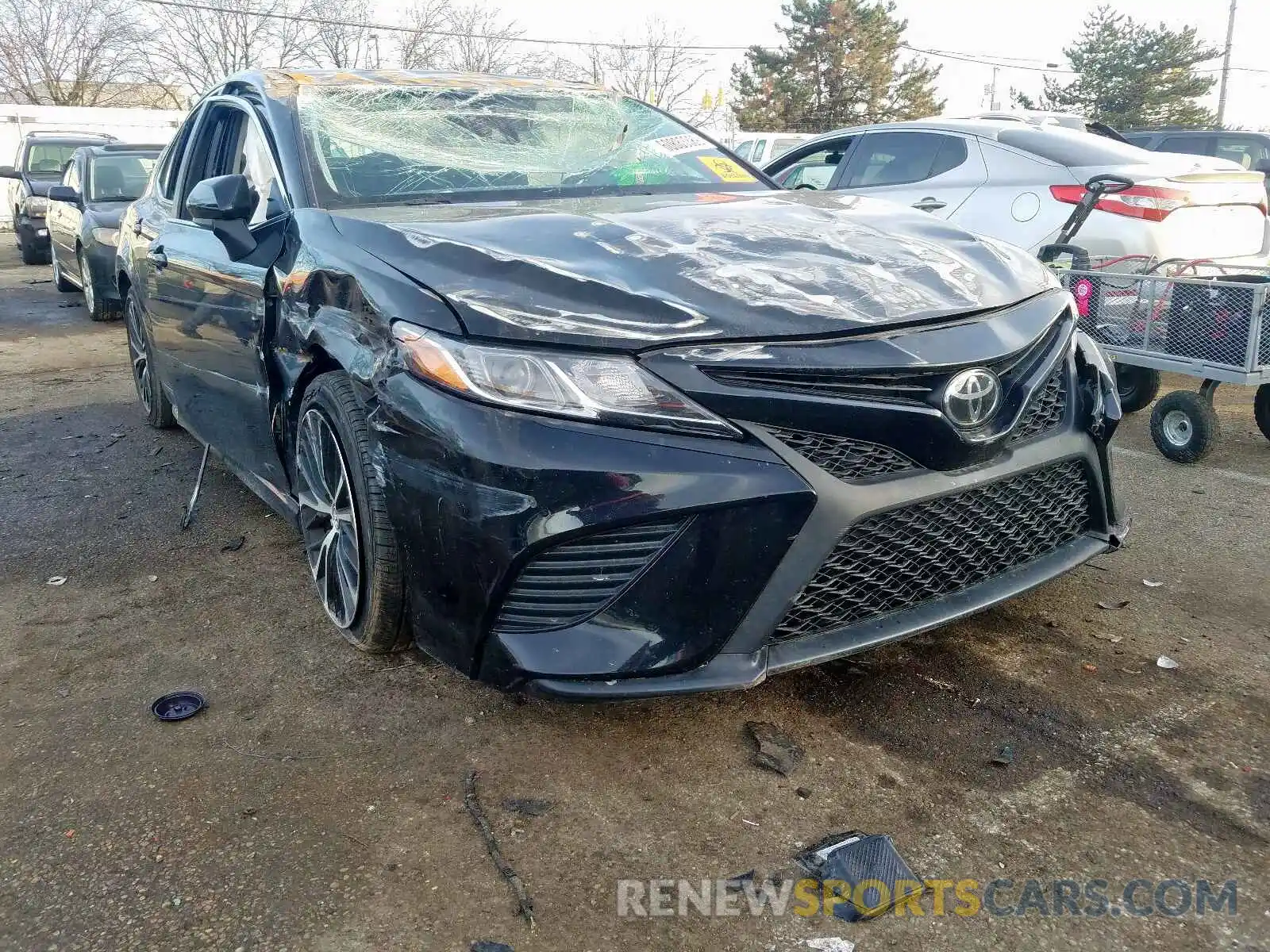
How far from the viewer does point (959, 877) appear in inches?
79.7

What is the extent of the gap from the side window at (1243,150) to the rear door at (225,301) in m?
13.9

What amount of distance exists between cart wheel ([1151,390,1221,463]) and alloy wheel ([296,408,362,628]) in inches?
157

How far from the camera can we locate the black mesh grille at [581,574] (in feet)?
7.05

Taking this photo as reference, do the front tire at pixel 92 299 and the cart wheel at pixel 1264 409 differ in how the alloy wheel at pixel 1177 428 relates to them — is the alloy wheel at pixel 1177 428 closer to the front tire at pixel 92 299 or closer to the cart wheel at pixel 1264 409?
the cart wheel at pixel 1264 409

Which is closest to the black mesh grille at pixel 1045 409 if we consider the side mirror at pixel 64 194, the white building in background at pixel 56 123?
the side mirror at pixel 64 194

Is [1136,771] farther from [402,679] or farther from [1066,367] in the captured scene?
[402,679]

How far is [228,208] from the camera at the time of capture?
3174 millimetres

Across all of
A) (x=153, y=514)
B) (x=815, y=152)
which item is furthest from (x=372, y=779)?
(x=815, y=152)

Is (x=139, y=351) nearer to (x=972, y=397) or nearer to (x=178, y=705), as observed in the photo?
(x=178, y=705)

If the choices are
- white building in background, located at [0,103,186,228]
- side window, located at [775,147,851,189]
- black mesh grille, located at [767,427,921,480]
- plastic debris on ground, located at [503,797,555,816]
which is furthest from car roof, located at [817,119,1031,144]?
white building in background, located at [0,103,186,228]

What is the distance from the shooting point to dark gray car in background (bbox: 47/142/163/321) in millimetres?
9039

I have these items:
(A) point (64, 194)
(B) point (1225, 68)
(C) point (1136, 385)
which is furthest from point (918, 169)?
(B) point (1225, 68)

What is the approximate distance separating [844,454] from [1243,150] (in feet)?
48.2

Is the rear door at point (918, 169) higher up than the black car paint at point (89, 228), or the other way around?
the rear door at point (918, 169)
